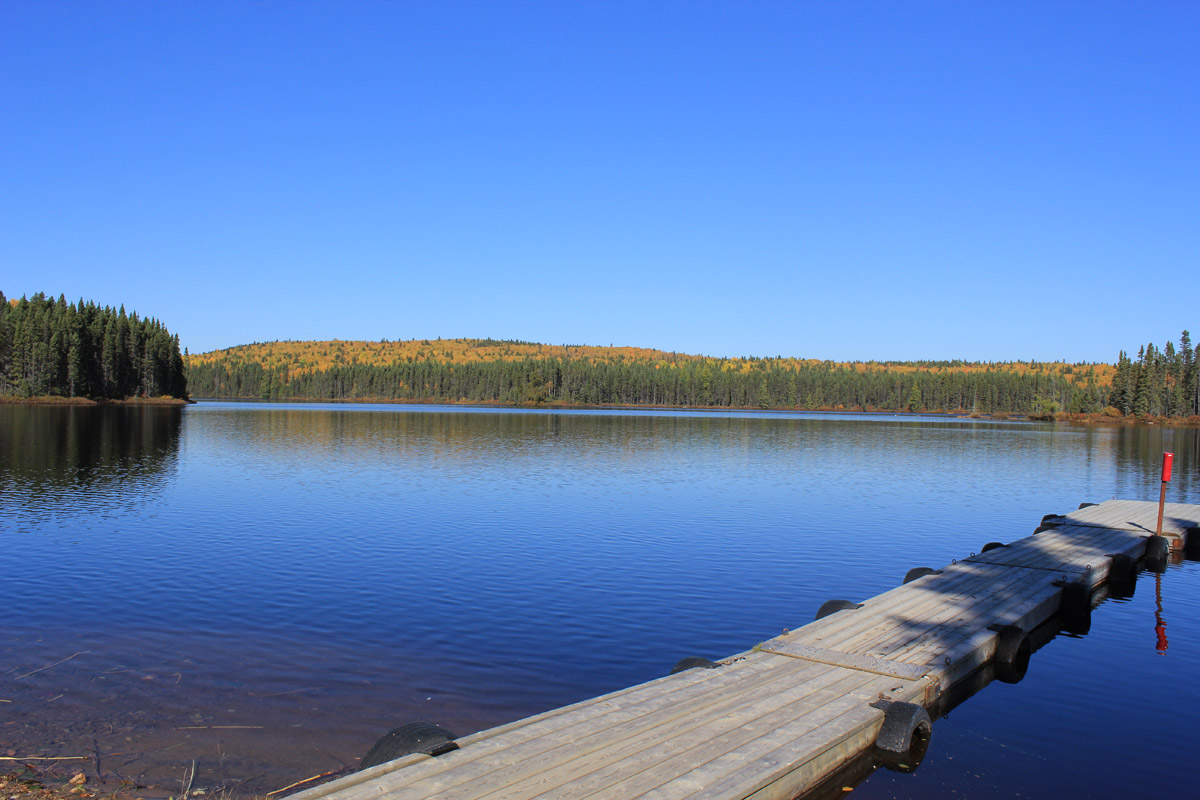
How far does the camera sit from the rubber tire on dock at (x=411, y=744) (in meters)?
7.05

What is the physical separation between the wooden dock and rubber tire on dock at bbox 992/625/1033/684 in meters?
0.02

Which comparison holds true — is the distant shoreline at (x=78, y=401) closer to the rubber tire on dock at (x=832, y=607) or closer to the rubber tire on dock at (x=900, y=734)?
the rubber tire on dock at (x=832, y=607)

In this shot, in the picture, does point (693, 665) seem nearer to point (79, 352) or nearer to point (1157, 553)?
point (1157, 553)

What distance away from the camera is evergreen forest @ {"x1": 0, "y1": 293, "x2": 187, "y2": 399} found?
398ft

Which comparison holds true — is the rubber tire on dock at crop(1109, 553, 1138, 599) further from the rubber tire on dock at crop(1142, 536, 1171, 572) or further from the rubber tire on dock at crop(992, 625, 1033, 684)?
the rubber tire on dock at crop(992, 625, 1033, 684)

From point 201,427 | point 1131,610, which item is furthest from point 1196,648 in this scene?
point 201,427

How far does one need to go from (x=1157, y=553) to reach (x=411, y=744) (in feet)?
73.1

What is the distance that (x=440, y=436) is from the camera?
68500 millimetres

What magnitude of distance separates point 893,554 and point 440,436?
51123mm

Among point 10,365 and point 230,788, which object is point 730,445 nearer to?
point 230,788

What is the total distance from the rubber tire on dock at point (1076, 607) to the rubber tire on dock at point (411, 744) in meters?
13.4

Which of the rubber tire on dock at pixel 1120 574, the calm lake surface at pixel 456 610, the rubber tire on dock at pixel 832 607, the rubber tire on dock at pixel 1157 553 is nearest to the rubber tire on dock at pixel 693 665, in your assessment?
the calm lake surface at pixel 456 610

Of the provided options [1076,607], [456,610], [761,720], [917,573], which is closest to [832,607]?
[917,573]

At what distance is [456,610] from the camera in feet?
50.1
